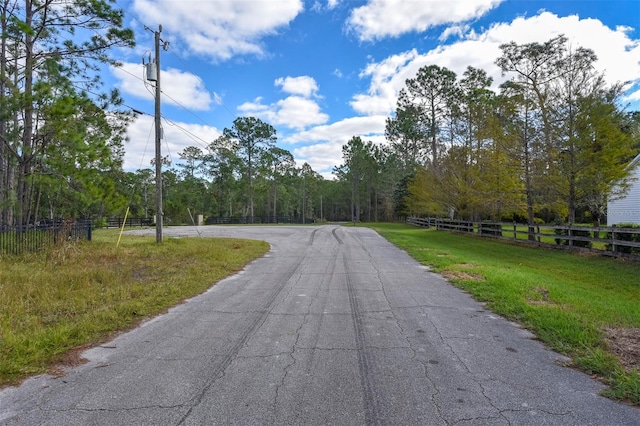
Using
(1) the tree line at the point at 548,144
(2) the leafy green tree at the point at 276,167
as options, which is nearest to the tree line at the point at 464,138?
(1) the tree line at the point at 548,144

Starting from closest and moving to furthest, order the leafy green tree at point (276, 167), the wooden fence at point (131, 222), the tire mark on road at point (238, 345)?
the tire mark on road at point (238, 345) → the wooden fence at point (131, 222) → the leafy green tree at point (276, 167)

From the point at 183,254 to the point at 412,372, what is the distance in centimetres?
978

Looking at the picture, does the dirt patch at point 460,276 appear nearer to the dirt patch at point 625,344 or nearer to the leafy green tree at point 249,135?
the dirt patch at point 625,344

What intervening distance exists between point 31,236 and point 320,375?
11.1m

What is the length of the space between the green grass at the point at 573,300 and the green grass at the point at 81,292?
5.25 metres

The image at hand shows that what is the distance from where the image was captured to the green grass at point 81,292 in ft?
13.0

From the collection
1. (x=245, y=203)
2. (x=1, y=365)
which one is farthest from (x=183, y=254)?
(x=245, y=203)

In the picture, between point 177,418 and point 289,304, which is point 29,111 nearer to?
point 289,304

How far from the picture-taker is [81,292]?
639 centimetres

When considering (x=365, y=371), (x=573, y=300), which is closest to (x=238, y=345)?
(x=365, y=371)

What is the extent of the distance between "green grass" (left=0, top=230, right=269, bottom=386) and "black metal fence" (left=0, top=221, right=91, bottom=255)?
585 millimetres

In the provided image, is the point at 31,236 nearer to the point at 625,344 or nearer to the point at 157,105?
the point at 157,105

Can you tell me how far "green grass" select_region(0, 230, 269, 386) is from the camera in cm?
397

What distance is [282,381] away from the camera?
319 centimetres
